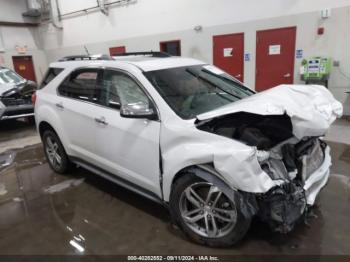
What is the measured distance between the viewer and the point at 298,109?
2.10 meters

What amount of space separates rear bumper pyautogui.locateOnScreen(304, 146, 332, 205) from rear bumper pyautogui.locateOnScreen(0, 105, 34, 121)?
21.1 feet

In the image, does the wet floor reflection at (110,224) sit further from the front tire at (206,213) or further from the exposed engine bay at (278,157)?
the exposed engine bay at (278,157)

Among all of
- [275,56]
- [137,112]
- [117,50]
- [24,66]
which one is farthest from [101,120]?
[24,66]

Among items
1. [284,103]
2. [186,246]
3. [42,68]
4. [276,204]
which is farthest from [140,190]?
[42,68]

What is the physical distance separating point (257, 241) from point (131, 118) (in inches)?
59.3

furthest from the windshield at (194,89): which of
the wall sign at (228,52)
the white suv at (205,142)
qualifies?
the wall sign at (228,52)

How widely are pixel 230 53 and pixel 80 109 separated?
5531 millimetres

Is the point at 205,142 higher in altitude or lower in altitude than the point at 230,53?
lower

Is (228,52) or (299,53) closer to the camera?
(299,53)

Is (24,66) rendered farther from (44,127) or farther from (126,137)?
(126,137)

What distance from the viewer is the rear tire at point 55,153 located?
3.71 meters

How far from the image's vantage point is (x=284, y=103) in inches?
84.7

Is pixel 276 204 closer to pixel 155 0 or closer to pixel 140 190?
pixel 140 190

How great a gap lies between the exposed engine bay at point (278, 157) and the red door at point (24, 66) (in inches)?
507
